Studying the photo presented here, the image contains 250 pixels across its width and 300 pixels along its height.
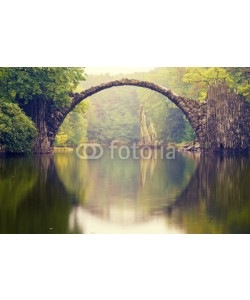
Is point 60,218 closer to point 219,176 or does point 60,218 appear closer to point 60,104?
point 219,176

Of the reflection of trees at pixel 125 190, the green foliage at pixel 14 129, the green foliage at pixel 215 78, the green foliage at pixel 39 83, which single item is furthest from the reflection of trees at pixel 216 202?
the green foliage at pixel 39 83

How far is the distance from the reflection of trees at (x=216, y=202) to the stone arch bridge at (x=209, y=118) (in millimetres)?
7337

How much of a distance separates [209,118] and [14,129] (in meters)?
9.94

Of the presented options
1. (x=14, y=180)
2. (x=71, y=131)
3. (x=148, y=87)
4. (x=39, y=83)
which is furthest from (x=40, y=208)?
(x=71, y=131)

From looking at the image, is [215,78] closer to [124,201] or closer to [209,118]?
[209,118]

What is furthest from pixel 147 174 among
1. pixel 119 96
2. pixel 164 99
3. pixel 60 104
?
pixel 119 96

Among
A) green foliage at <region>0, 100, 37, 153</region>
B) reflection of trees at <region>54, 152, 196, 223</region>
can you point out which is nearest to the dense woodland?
green foliage at <region>0, 100, 37, 153</region>

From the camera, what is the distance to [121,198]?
14.5m

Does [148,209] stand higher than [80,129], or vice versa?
[80,129]

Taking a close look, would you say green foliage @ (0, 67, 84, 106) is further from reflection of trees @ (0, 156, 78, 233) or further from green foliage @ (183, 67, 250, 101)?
reflection of trees @ (0, 156, 78, 233)

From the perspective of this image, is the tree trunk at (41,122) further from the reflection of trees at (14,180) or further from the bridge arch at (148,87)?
the reflection of trees at (14,180)

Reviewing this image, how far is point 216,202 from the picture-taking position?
13617 millimetres

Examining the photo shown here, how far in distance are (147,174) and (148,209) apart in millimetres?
7836

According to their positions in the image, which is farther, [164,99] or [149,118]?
[149,118]
